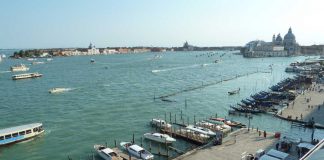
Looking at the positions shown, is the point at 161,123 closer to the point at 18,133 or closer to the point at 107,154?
the point at 107,154

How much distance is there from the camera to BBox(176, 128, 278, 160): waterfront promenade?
2364 centimetres

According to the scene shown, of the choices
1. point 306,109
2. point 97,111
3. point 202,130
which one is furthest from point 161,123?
point 306,109

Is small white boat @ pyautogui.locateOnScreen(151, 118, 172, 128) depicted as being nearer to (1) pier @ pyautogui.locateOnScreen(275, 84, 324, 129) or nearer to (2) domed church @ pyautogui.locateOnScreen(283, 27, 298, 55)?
(1) pier @ pyautogui.locateOnScreen(275, 84, 324, 129)

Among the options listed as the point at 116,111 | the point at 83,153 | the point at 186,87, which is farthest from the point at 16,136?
the point at 186,87

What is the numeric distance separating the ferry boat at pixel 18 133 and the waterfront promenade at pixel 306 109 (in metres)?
27.5

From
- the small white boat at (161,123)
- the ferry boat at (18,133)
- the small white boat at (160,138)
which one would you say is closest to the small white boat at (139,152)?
the small white boat at (160,138)

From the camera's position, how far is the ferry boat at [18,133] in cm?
3034

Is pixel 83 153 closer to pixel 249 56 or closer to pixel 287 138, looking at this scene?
pixel 287 138

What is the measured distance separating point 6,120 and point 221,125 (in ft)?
Answer: 86.9

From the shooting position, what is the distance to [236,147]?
83.6 ft

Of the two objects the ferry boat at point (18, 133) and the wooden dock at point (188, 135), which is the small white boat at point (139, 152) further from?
the ferry boat at point (18, 133)

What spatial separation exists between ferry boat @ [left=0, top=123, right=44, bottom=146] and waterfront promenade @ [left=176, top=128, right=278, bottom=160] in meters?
16.8

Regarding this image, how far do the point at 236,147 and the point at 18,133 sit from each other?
20.8 meters

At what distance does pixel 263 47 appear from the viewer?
193125 millimetres
